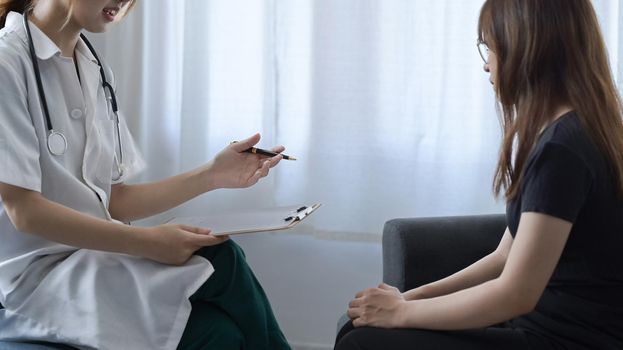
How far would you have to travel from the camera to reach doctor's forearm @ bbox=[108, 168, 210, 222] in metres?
1.94

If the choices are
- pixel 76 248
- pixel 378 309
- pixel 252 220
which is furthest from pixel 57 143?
pixel 378 309

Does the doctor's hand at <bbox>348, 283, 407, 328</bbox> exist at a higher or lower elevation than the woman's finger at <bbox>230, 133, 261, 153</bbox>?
lower

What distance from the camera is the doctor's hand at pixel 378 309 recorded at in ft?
4.72

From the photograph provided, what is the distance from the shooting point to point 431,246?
75.4 inches

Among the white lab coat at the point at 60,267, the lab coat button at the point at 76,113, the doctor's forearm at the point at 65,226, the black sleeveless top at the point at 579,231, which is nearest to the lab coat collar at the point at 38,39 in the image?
the white lab coat at the point at 60,267

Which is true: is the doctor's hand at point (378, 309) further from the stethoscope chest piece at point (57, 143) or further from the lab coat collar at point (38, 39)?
the lab coat collar at point (38, 39)

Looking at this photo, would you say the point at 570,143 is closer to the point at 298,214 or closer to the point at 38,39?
the point at 298,214

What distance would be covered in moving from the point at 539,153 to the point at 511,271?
7.5 inches

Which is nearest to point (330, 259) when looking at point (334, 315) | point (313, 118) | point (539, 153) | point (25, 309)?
point (334, 315)

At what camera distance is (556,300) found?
1.38 meters

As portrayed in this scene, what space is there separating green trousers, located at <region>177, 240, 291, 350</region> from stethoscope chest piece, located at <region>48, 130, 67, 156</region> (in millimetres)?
344

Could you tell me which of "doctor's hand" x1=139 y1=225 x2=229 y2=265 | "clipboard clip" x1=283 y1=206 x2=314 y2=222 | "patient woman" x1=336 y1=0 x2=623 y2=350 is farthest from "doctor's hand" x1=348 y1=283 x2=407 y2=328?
"doctor's hand" x1=139 y1=225 x2=229 y2=265

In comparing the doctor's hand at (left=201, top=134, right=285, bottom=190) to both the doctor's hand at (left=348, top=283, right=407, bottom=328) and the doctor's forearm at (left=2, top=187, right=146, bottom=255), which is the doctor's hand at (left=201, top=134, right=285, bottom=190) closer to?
the doctor's forearm at (left=2, top=187, right=146, bottom=255)

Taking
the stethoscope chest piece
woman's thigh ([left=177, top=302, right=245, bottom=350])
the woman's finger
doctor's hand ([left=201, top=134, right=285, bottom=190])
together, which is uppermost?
the stethoscope chest piece
